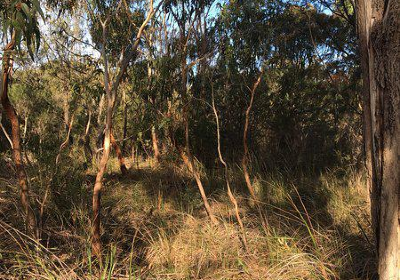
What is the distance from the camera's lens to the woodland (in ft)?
7.46

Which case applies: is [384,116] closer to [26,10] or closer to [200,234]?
[26,10]

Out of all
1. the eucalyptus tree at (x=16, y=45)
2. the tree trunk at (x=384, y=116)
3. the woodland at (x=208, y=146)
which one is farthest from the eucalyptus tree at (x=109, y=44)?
the tree trunk at (x=384, y=116)

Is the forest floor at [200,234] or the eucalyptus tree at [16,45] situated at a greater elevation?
the eucalyptus tree at [16,45]

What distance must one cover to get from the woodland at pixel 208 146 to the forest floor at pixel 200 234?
3 centimetres

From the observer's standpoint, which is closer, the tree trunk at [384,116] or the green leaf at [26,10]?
the tree trunk at [384,116]

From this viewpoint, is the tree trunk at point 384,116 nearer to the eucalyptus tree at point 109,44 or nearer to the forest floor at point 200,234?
the forest floor at point 200,234

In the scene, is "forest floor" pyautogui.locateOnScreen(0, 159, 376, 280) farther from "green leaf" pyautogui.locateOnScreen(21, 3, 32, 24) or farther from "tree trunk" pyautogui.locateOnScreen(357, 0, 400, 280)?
"green leaf" pyautogui.locateOnScreen(21, 3, 32, 24)

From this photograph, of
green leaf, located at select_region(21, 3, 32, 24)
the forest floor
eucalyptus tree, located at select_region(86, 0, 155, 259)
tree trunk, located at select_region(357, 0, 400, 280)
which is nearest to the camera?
tree trunk, located at select_region(357, 0, 400, 280)

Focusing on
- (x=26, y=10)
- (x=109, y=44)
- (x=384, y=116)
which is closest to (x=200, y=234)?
(x=384, y=116)

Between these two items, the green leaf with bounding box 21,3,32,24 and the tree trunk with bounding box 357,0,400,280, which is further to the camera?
the green leaf with bounding box 21,3,32,24

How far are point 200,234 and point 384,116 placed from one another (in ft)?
8.75

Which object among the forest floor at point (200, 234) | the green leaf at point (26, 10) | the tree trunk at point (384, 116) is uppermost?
the green leaf at point (26, 10)

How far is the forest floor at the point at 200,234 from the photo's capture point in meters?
2.95

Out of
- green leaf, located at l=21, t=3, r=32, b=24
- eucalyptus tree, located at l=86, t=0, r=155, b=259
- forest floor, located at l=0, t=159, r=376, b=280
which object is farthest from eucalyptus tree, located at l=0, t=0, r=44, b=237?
eucalyptus tree, located at l=86, t=0, r=155, b=259
